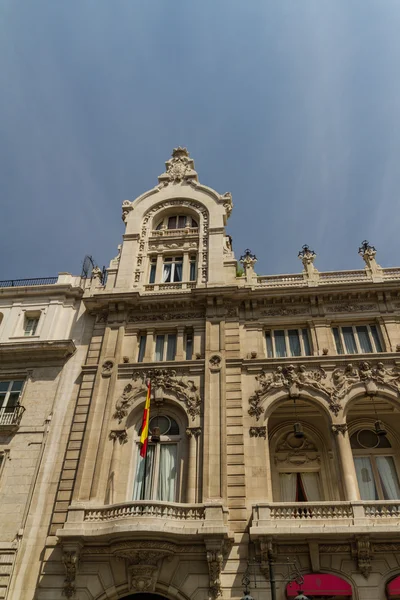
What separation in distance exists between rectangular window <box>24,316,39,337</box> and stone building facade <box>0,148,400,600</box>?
95 centimetres

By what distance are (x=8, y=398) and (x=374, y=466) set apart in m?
20.0

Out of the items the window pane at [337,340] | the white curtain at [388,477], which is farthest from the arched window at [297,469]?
the window pane at [337,340]

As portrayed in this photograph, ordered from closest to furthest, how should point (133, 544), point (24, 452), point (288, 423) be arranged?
point (133, 544) < point (24, 452) < point (288, 423)

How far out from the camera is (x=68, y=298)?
29.5m

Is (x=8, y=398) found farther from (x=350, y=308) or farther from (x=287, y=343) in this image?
(x=350, y=308)

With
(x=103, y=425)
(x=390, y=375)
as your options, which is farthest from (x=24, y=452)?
(x=390, y=375)

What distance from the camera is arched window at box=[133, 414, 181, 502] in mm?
21219

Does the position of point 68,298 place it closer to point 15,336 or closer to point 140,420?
point 15,336

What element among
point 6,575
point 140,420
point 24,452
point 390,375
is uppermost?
point 390,375

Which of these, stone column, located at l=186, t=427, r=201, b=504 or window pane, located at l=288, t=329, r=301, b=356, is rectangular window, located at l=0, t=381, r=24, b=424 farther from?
window pane, located at l=288, t=329, r=301, b=356

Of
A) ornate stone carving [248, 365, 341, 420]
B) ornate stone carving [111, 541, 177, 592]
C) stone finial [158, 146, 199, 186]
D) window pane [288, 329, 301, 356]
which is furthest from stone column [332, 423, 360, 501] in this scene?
stone finial [158, 146, 199, 186]

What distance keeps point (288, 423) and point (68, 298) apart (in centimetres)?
1586

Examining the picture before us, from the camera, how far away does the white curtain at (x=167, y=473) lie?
69.5ft

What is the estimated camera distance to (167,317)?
27.2 metres
